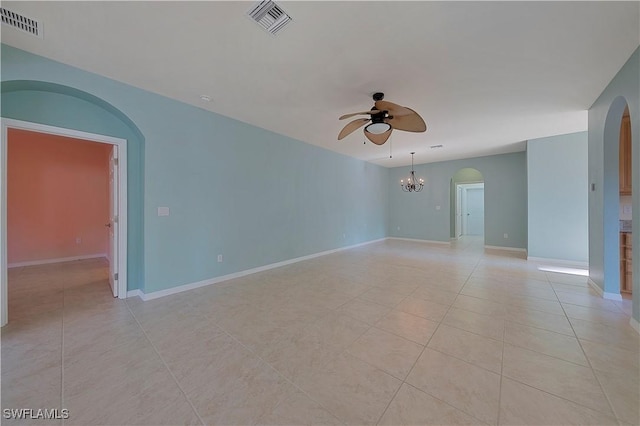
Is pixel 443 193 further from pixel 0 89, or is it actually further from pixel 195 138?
pixel 0 89

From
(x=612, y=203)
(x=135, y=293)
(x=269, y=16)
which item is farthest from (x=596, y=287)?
(x=135, y=293)

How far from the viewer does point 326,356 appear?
1921mm

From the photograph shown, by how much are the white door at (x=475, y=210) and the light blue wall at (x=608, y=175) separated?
26.1ft

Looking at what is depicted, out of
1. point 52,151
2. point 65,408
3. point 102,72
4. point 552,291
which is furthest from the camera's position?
point 52,151

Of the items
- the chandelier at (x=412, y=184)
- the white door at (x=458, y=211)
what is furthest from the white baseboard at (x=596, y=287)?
the white door at (x=458, y=211)

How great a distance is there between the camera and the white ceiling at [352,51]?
5.91 feet

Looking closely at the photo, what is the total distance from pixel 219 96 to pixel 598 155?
16.9ft

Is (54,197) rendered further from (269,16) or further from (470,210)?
(470,210)

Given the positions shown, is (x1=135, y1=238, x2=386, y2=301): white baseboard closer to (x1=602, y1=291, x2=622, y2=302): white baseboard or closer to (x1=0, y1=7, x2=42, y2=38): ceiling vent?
(x1=0, y1=7, x2=42, y2=38): ceiling vent

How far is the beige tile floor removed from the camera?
1.41 metres

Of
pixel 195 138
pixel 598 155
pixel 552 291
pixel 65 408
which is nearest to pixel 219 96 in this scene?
pixel 195 138

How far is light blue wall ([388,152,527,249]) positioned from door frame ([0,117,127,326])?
8.01 metres

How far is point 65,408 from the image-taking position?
4.72ft

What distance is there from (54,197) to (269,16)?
6.37 metres
